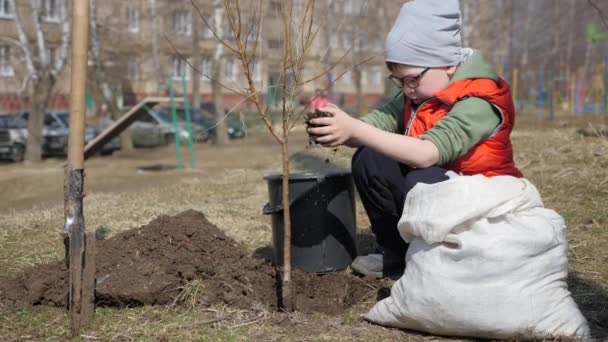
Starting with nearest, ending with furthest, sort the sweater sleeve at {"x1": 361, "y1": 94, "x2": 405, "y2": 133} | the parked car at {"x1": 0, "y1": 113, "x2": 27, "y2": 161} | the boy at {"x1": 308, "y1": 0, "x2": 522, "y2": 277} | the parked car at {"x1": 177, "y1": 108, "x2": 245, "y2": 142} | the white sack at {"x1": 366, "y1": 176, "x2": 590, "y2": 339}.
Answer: the white sack at {"x1": 366, "y1": 176, "x2": 590, "y2": 339}, the boy at {"x1": 308, "y1": 0, "x2": 522, "y2": 277}, the sweater sleeve at {"x1": 361, "y1": 94, "x2": 405, "y2": 133}, the parked car at {"x1": 0, "y1": 113, "x2": 27, "y2": 161}, the parked car at {"x1": 177, "y1": 108, "x2": 245, "y2": 142}

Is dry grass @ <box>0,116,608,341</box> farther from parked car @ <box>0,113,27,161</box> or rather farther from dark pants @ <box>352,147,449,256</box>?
parked car @ <box>0,113,27,161</box>

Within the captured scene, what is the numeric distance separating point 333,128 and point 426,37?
0.56 metres

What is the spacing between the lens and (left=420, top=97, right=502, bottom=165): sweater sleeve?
8.40ft

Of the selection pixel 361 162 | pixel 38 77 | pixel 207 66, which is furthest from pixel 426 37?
pixel 38 77

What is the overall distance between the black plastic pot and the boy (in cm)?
40

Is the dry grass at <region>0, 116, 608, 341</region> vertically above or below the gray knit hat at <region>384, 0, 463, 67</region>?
below

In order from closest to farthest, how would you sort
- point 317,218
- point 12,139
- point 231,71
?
point 317,218 → point 231,71 → point 12,139

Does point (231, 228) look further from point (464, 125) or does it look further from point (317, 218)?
point (464, 125)

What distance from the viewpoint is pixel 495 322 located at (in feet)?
7.89

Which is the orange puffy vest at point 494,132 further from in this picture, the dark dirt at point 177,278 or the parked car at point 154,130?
the parked car at point 154,130

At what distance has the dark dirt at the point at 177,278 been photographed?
2869mm

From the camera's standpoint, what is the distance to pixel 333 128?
247 cm

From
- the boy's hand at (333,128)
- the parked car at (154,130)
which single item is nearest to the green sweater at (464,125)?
the boy's hand at (333,128)

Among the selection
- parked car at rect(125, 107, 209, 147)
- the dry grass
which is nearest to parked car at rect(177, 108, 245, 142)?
parked car at rect(125, 107, 209, 147)
